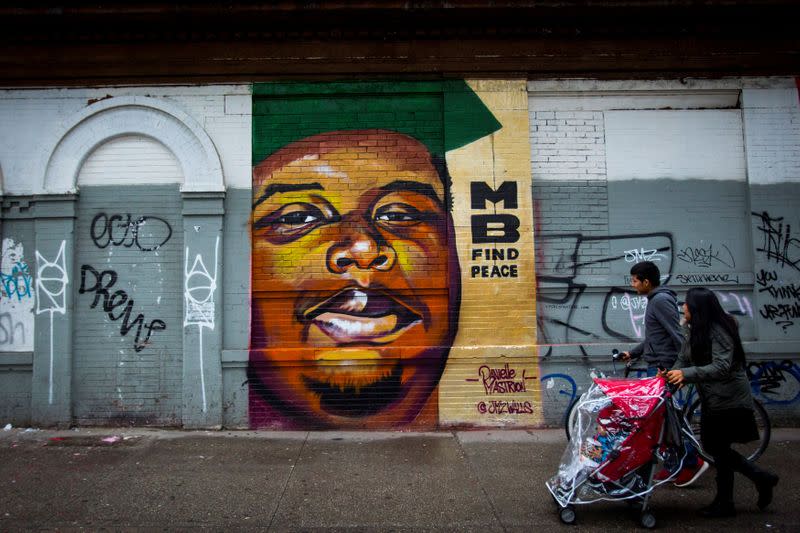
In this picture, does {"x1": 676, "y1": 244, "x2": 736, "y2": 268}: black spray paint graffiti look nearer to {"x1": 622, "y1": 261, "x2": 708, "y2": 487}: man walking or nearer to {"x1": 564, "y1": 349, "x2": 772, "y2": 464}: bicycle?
{"x1": 564, "y1": 349, "x2": 772, "y2": 464}: bicycle

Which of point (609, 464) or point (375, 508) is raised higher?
point (609, 464)

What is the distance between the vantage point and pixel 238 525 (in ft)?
13.4

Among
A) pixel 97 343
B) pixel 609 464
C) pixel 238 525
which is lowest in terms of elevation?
pixel 238 525

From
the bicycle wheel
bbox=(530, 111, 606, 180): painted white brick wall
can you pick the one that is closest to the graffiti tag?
bbox=(530, 111, 606, 180): painted white brick wall

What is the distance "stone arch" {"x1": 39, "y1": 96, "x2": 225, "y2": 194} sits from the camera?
6.49 m

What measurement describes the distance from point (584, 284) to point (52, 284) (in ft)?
20.6

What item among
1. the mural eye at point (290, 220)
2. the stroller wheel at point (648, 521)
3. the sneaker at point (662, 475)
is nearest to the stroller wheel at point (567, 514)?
the stroller wheel at point (648, 521)

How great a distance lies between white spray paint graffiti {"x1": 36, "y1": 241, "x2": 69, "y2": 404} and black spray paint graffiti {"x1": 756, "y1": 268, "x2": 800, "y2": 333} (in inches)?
324

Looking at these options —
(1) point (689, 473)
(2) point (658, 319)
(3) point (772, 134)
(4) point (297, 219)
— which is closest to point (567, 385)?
(2) point (658, 319)

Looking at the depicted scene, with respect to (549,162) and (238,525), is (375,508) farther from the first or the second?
(549,162)

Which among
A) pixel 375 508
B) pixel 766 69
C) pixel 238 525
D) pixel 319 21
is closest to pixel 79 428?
pixel 238 525

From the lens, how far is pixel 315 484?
4801mm

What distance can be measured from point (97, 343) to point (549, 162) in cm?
581
